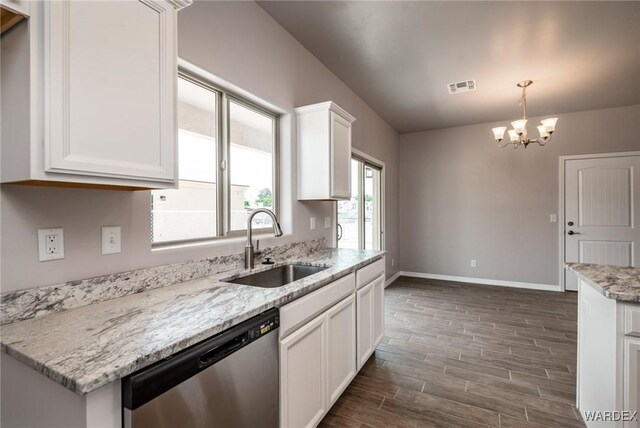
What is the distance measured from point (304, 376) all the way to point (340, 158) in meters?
1.78

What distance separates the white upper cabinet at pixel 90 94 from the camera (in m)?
0.93

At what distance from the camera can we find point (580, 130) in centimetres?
466

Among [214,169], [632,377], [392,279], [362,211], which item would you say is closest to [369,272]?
[214,169]

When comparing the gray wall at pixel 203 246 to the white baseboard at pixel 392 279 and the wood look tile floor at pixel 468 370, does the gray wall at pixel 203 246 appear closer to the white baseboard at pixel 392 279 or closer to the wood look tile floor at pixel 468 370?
the wood look tile floor at pixel 468 370

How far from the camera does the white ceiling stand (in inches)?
91.6

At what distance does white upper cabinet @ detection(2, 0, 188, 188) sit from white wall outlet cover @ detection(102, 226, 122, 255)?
1.12 ft

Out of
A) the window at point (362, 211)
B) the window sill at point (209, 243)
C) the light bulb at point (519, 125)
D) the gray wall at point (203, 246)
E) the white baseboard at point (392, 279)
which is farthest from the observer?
the white baseboard at point (392, 279)

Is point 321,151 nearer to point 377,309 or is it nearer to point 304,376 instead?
point 377,309

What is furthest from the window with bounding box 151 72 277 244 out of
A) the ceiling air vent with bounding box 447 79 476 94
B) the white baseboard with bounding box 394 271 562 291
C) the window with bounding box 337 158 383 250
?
the white baseboard with bounding box 394 271 562 291

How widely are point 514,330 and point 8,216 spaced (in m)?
4.04

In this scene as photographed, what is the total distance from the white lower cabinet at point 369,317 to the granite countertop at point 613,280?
1.33 meters

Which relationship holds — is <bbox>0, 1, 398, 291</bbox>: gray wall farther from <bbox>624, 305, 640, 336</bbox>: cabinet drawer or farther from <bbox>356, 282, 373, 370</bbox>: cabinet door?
<bbox>624, 305, 640, 336</bbox>: cabinet drawer

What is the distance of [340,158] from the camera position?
2.75 meters

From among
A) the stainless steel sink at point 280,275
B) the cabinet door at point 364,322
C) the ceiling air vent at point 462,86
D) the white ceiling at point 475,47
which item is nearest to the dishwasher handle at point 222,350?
the stainless steel sink at point 280,275
